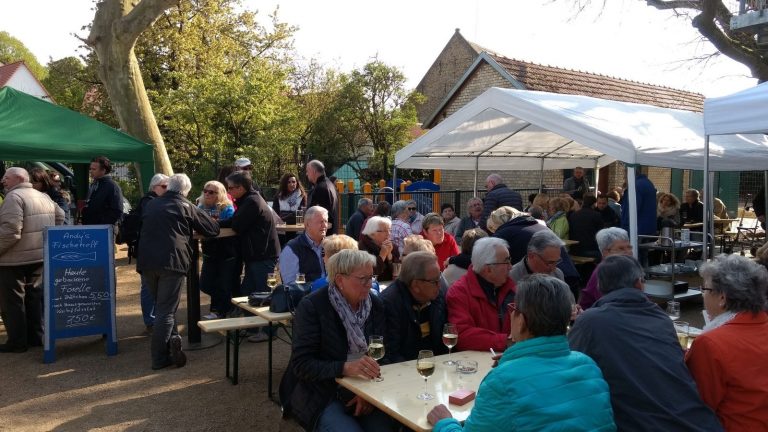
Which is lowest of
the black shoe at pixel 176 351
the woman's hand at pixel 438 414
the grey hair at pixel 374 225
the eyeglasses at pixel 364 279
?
the black shoe at pixel 176 351

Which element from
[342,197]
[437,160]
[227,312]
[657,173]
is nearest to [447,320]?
[227,312]

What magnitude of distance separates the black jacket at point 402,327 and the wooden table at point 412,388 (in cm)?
22

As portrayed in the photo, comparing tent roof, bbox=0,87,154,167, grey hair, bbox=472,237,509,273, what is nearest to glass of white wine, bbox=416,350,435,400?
grey hair, bbox=472,237,509,273

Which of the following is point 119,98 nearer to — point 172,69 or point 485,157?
point 485,157

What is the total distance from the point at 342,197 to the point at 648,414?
10235 mm

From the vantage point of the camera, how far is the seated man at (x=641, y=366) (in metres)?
2.07

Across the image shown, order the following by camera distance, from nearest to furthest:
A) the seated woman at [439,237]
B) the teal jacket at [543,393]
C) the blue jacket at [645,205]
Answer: the teal jacket at [543,393] → the seated woman at [439,237] → the blue jacket at [645,205]

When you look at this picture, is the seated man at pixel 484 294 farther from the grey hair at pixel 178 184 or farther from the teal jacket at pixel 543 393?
the grey hair at pixel 178 184

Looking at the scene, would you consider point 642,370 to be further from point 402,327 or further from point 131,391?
point 131,391

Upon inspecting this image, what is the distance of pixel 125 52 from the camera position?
1059 centimetres

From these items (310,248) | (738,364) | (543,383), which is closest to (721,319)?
(738,364)

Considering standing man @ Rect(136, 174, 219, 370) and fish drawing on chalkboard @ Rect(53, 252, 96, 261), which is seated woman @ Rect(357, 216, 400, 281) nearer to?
standing man @ Rect(136, 174, 219, 370)

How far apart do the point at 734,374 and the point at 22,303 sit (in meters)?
5.97

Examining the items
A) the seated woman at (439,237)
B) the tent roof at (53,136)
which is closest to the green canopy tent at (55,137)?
the tent roof at (53,136)
